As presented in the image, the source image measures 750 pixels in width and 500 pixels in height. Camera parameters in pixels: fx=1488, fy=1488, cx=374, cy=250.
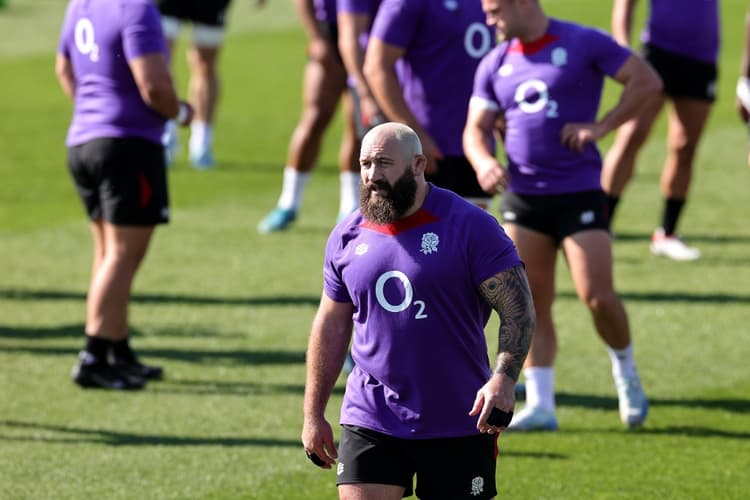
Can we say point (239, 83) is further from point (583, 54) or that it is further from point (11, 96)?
point (583, 54)

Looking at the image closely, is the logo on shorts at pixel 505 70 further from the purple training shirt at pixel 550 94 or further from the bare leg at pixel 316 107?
the bare leg at pixel 316 107

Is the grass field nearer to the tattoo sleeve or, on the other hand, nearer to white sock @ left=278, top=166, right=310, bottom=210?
white sock @ left=278, top=166, right=310, bottom=210

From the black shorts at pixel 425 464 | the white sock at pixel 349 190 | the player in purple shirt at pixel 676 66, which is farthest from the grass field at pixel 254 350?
the black shorts at pixel 425 464

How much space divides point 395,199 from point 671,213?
289 inches

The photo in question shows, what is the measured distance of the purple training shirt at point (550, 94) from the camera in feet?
24.7

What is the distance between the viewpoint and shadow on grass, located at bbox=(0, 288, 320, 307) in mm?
10766

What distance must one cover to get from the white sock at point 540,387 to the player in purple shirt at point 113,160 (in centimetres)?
236

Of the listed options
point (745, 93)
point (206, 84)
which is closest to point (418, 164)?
point (745, 93)

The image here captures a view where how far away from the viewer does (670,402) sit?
8.47 m

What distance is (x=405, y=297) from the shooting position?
5098mm

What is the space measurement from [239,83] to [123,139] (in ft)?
41.3

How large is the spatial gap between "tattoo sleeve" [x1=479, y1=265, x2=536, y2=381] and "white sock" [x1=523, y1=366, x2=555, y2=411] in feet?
9.40

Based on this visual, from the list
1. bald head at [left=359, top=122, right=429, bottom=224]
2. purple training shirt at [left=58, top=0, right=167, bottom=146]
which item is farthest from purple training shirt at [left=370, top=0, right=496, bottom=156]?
bald head at [left=359, top=122, right=429, bottom=224]

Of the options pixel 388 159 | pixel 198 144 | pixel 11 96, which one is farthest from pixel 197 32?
pixel 388 159
